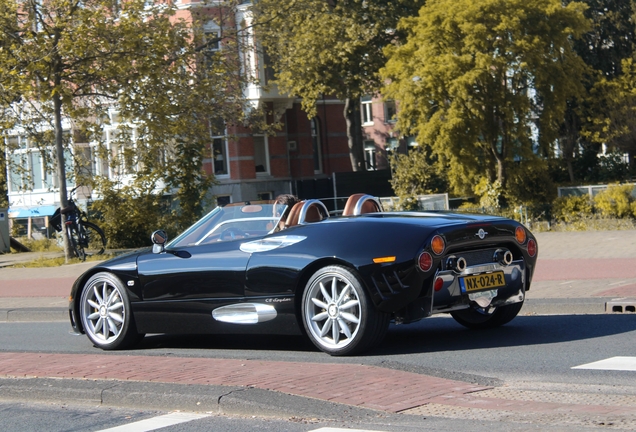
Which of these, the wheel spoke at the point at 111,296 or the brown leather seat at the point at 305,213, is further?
the wheel spoke at the point at 111,296

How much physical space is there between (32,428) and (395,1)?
115 feet

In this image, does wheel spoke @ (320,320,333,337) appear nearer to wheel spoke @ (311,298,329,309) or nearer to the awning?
wheel spoke @ (311,298,329,309)

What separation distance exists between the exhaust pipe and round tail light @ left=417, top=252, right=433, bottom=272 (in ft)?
2.88

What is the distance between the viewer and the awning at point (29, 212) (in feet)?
142

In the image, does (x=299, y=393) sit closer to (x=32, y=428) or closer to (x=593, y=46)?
(x=32, y=428)

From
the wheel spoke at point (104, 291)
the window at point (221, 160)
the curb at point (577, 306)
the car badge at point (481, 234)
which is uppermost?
the window at point (221, 160)

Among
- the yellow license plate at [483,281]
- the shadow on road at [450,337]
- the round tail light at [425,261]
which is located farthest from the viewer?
the shadow on road at [450,337]

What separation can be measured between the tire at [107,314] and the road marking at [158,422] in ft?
9.55

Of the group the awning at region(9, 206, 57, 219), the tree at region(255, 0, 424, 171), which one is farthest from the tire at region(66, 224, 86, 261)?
the awning at region(9, 206, 57, 219)

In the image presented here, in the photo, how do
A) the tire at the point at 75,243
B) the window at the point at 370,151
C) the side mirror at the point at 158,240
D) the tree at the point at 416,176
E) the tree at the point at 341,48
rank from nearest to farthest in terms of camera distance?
the side mirror at the point at 158,240 < the tire at the point at 75,243 < the tree at the point at 416,176 < the tree at the point at 341,48 < the window at the point at 370,151

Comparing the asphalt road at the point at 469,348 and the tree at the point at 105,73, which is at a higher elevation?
the tree at the point at 105,73

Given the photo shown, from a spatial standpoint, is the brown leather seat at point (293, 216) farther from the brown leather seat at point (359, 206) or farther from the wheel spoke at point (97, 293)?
the wheel spoke at point (97, 293)

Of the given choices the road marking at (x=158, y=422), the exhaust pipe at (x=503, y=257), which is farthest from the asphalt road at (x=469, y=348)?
the road marking at (x=158, y=422)

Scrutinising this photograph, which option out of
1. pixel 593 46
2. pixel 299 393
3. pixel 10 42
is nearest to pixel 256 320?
pixel 299 393
